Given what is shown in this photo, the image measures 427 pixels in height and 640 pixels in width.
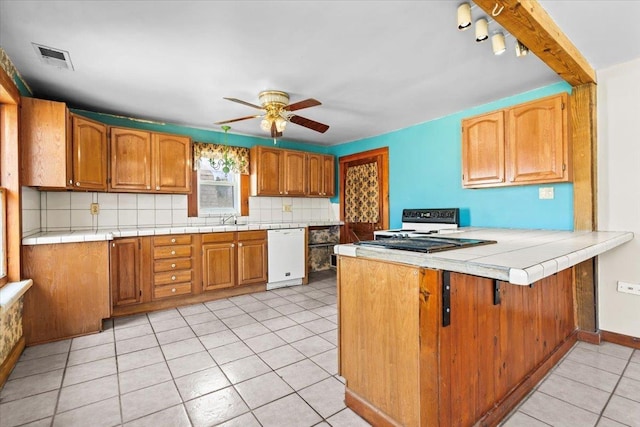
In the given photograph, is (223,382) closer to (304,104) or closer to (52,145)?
(304,104)

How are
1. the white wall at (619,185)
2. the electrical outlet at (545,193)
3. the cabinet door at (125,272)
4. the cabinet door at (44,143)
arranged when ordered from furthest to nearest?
the cabinet door at (125,272), the electrical outlet at (545,193), the cabinet door at (44,143), the white wall at (619,185)

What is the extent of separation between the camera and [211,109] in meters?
3.45

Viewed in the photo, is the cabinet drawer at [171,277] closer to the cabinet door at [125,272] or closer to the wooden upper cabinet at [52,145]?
the cabinet door at [125,272]

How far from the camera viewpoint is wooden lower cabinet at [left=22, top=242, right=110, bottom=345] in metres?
2.57

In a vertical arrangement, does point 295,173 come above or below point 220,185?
above

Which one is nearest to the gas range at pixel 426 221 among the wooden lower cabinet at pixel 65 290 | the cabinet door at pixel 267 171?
the cabinet door at pixel 267 171

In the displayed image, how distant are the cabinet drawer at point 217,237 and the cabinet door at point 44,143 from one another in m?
1.43

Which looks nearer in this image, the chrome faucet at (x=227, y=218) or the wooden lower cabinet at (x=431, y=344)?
the wooden lower cabinet at (x=431, y=344)

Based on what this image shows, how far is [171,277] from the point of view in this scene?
3.51 metres

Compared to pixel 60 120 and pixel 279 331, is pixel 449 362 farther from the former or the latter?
pixel 60 120

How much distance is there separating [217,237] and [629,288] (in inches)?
157

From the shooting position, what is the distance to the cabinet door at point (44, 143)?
260 cm

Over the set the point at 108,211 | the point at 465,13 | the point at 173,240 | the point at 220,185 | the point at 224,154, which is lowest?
the point at 173,240

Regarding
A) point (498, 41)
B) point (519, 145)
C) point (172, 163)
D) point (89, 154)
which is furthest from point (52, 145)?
point (519, 145)
